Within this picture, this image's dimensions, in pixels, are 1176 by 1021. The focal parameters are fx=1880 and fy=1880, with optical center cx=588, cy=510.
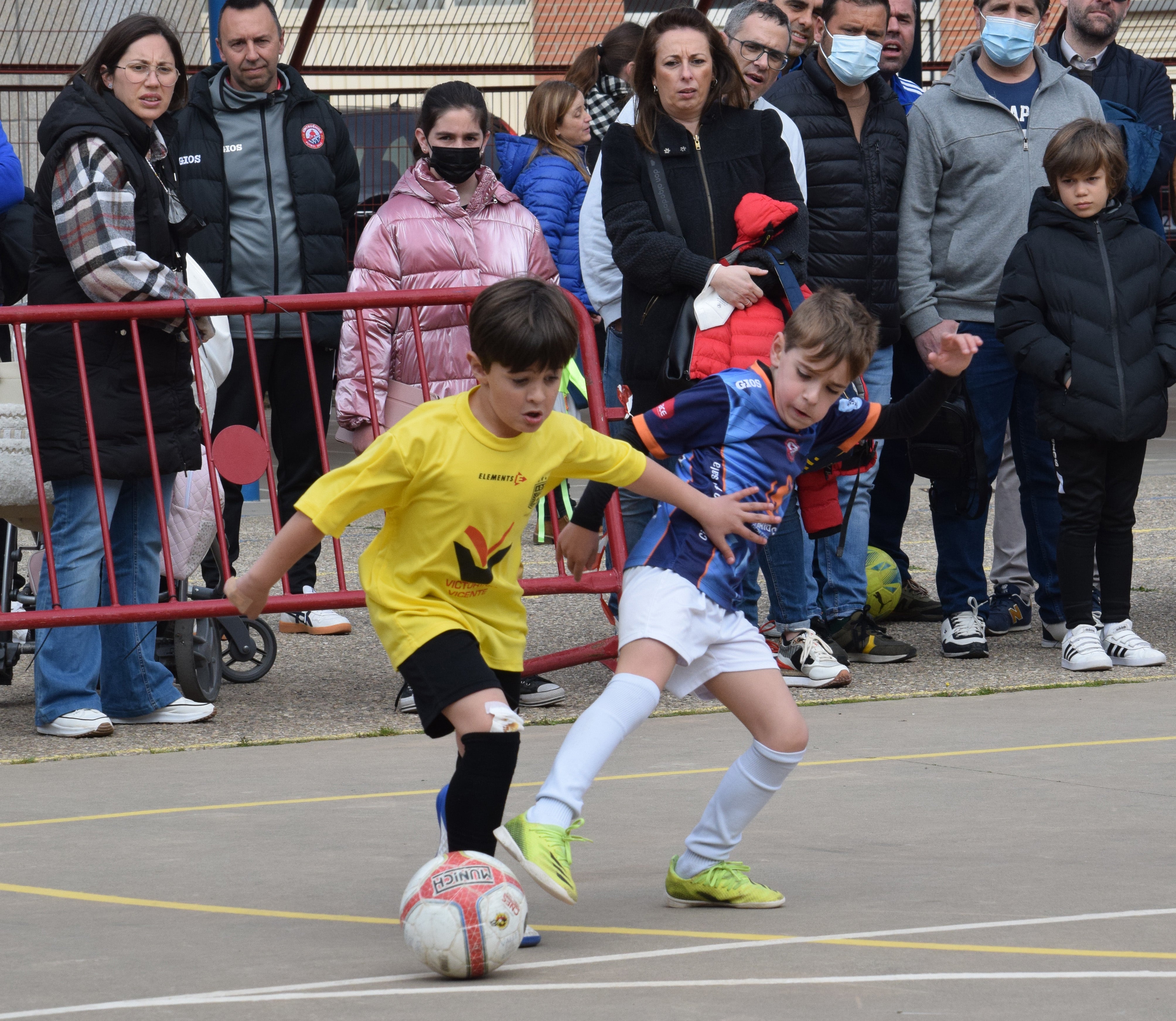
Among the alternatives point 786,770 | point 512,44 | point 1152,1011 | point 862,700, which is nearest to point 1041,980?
point 1152,1011

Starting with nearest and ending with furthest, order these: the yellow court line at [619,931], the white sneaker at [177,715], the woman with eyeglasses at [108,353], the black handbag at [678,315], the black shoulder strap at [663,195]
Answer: the yellow court line at [619,931]
the woman with eyeglasses at [108,353]
the white sneaker at [177,715]
the black handbag at [678,315]
the black shoulder strap at [663,195]

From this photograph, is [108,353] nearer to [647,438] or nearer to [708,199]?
[708,199]

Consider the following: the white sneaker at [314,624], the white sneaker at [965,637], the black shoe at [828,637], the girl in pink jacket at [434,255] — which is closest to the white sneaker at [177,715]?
the girl in pink jacket at [434,255]

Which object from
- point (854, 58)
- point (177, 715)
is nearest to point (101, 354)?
point (177, 715)

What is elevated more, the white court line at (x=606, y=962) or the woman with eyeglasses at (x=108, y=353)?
the woman with eyeglasses at (x=108, y=353)

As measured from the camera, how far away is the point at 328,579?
957 centimetres

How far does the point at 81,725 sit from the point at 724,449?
2794 millimetres

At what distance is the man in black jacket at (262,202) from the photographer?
7863mm

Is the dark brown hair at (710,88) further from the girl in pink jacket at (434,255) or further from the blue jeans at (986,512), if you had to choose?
the blue jeans at (986,512)

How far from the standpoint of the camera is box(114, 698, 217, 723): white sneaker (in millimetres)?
6539

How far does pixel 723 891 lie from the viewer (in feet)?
13.8

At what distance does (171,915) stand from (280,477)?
4.26 m

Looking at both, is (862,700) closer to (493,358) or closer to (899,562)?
(899,562)

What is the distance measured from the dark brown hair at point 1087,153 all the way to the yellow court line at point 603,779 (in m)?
2.28
